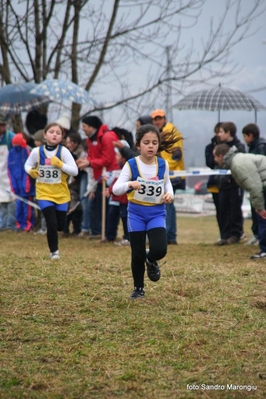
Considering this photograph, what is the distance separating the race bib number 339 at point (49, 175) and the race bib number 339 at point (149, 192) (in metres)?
2.87

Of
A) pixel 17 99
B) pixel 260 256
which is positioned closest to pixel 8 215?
pixel 17 99

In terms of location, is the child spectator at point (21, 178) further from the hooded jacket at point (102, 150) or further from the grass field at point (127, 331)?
the grass field at point (127, 331)

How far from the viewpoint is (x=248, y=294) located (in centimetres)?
705

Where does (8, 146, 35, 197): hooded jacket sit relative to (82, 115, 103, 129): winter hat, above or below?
below

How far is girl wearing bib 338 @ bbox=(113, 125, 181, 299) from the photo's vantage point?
265 inches

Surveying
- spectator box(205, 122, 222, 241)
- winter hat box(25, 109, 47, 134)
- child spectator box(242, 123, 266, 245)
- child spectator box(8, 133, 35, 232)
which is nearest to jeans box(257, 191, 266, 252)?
child spectator box(242, 123, 266, 245)

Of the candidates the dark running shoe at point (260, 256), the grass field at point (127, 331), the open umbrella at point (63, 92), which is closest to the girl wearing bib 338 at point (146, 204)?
the grass field at point (127, 331)

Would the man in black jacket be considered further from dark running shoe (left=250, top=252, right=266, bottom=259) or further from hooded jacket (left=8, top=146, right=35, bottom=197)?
hooded jacket (left=8, top=146, right=35, bottom=197)

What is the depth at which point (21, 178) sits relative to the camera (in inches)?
565

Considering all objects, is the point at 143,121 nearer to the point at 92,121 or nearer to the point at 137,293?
the point at 92,121

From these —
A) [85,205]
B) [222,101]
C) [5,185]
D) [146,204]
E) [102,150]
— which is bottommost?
[85,205]

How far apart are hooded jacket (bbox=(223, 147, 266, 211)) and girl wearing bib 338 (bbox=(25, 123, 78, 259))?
212 cm

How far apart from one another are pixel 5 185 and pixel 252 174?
683cm

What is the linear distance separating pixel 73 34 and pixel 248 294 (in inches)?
462
